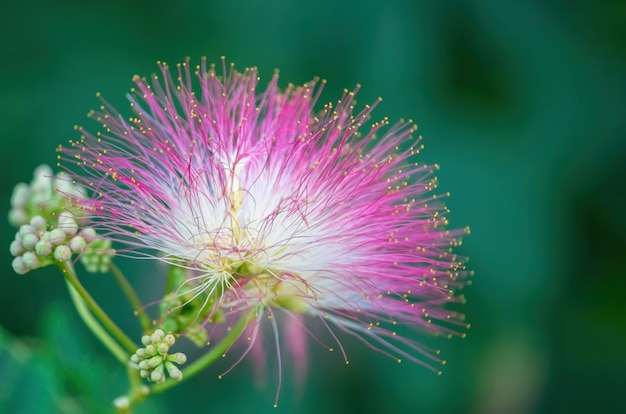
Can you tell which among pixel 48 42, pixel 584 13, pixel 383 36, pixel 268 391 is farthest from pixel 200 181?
pixel 584 13

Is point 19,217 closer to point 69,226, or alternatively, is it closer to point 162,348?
point 69,226

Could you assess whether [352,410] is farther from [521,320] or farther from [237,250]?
[237,250]

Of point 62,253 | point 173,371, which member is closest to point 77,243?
point 62,253

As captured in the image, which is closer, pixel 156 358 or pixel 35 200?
pixel 156 358

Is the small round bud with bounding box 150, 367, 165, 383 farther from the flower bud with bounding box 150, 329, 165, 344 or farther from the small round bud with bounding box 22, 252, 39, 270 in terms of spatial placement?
the small round bud with bounding box 22, 252, 39, 270

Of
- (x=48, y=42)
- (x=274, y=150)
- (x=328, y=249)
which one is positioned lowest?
(x=328, y=249)

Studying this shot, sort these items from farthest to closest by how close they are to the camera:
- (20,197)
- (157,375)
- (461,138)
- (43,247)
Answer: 1. (461,138)
2. (20,197)
3. (43,247)
4. (157,375)

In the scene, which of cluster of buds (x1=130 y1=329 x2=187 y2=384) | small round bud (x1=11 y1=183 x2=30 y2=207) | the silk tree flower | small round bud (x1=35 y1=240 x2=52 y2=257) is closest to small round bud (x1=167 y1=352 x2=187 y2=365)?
cluster of buds (x1=130 y1=329 x2=187 y2=384)
